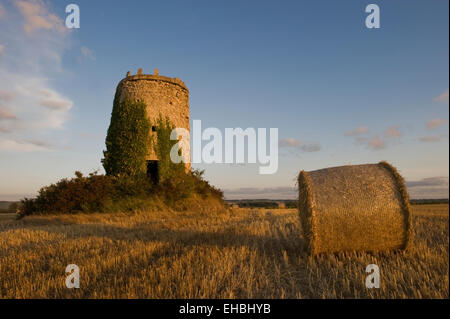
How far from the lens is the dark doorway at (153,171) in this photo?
54.3ft

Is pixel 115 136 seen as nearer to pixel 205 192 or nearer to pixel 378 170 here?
pixel 205 192

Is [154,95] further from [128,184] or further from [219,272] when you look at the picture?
[219,272]

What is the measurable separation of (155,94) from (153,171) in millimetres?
5225

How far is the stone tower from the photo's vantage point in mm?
16281

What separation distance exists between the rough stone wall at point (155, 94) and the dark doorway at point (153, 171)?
1128mm

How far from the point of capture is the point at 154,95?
54.1ft

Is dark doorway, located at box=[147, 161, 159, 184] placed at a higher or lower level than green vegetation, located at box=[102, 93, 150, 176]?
lower

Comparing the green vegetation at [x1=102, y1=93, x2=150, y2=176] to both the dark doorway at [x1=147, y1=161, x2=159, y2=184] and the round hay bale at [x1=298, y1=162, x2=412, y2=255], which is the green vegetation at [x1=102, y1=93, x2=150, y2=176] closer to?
the dark doorway at [x1=147, y1=161, x2=159, y2=184]

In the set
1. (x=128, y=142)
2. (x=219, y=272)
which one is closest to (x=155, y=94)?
(x=128, y=142)

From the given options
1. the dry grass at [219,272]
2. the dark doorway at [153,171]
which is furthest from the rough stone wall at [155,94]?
the dry grass at [219,272]

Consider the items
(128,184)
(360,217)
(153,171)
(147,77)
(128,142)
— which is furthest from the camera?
(153,171)

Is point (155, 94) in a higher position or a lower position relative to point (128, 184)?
higher

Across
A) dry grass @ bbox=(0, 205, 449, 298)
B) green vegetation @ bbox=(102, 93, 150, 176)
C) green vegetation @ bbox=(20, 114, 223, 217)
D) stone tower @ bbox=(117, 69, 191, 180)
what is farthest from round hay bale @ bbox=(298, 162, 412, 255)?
stone tower @ bbox=(117, 69, 191, 180)

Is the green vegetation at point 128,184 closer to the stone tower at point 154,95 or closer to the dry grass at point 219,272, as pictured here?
the stone tower at point 154,95
